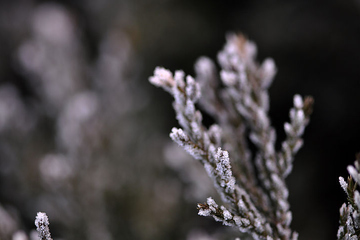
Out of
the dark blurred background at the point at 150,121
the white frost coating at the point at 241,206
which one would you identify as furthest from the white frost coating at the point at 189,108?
the dark blurred background at the point at 150,121

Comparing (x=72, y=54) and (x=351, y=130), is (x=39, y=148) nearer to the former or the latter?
(x=72, y=54)

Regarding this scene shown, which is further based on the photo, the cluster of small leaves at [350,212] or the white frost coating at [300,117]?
the white frost coating at [300,117]

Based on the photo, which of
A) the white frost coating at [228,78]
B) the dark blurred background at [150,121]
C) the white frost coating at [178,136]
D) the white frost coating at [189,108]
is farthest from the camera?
the dark blurred background at [150,121]

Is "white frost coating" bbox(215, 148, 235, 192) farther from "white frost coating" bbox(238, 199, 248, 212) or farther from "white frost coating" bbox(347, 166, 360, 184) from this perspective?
"white frost coating" bbox(347, 166, 360, 184)

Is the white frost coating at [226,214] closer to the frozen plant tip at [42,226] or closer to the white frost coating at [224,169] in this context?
the white frost coating at [224,169]

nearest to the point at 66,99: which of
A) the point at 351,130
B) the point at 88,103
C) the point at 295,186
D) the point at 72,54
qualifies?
the point at 72,54

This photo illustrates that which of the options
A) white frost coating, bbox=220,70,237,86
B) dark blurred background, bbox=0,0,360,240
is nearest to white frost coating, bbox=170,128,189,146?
white frost coating, bbox=220,70,237,86

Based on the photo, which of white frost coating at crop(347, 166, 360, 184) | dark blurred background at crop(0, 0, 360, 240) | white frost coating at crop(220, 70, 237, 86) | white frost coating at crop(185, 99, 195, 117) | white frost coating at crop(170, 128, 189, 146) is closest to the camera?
white frost coating at crop(347, 166, 360, 184)
